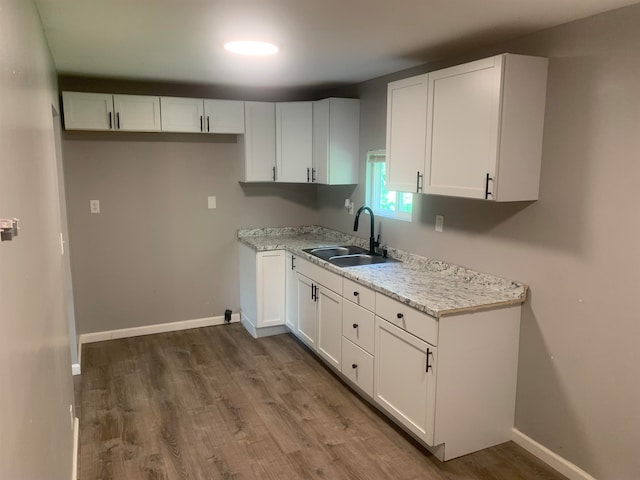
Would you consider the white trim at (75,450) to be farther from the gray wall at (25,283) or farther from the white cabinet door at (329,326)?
the white cabinet door at (329,326)

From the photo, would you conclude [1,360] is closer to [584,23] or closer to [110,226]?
[584,23]

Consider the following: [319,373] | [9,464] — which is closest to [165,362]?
[319,373]

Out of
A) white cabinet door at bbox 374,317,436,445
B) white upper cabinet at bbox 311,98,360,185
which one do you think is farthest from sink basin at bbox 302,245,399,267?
white cabinet door at bbox 374,317,436,445

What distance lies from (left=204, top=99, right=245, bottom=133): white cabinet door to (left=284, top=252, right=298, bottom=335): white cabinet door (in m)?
1.26

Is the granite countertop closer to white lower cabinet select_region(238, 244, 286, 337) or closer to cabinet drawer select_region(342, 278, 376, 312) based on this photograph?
cabinet drawer select_region(342, 278, 376, 312)

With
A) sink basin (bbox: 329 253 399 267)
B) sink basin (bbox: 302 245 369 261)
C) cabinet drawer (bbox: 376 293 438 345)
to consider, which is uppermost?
sink basin (bbox: 302 245 369 261)

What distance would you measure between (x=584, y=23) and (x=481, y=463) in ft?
7.60

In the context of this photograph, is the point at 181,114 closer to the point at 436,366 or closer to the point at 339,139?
the point at 339,139

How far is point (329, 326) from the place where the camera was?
3707 mm

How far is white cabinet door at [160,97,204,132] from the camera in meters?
4.19

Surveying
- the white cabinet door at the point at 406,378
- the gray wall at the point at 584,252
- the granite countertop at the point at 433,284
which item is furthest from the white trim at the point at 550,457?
the granite countertop at the point at 433,284

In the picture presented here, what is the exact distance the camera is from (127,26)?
2.49m

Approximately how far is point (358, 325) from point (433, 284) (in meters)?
0.59

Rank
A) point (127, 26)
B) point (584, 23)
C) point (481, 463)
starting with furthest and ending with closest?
point (481, 463), point (127, 26), point (584, 23)
